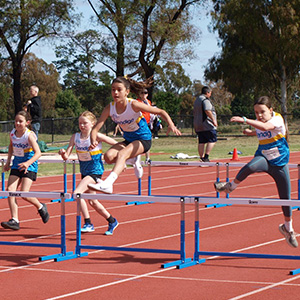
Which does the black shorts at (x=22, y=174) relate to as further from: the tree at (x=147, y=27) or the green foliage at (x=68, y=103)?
the green foliage at (x=68, y=103)

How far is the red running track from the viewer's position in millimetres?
5793

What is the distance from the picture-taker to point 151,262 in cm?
699

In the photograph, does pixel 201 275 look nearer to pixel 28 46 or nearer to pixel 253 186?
pixel 253 186

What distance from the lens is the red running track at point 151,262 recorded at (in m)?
5.79

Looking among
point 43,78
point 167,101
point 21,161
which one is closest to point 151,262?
point 21,161

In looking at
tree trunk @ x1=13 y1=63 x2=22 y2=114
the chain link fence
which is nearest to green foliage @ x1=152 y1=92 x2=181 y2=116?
the chain link fence

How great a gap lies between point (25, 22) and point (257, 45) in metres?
16.1

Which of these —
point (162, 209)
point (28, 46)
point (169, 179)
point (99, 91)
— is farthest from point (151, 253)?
point (99, 91)

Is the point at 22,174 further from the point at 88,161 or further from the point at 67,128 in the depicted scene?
the point at 67,128

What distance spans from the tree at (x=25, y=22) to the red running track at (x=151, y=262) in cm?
2461

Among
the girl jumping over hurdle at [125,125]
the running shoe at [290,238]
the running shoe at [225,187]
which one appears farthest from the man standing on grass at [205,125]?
the running shoe at [290,238]

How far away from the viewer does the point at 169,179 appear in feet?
52.3

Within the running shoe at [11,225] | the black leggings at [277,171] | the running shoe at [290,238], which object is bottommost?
the running shoe at [11,225]

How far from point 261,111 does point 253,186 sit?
7257 millimetres
